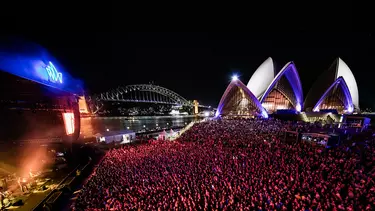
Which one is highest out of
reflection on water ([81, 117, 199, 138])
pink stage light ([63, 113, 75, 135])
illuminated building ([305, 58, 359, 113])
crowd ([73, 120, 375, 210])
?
illuminated building ([305, 58, 359, 113])

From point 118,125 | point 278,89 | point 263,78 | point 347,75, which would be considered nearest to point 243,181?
point 278,89

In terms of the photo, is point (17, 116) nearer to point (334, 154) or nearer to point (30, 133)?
point (30, 133)

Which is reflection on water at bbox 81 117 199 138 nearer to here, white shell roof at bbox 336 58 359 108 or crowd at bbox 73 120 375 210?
crowd at bbox 73 120 375 210

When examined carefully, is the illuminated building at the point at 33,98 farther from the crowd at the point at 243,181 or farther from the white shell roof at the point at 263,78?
the white shell roof at the point at 263,78

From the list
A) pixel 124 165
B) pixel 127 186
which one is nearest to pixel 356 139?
pixel 127 186

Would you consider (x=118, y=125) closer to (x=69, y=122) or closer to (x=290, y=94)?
(x=69, y=122)

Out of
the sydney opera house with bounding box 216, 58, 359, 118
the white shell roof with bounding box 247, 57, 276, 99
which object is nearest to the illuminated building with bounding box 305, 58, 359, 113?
the sydney opera house with bounding box 216, 58, 359, 118

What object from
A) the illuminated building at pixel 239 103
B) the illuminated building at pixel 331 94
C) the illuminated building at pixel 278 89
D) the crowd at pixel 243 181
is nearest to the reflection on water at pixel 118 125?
the illuminated building at pixel 239 103
